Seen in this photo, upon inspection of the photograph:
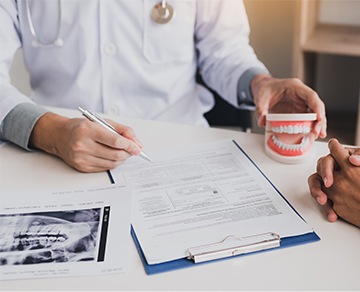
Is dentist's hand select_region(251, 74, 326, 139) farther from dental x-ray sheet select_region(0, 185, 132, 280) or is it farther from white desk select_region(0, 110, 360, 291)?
dental x-ray sheet select_region(0, 185, 132, 280)

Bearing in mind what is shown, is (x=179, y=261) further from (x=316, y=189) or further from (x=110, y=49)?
(x=110, y=49)

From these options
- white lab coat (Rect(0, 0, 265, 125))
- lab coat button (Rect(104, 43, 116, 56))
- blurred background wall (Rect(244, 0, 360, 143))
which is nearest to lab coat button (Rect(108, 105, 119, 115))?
white lab coat (Rect(0, 0, 265, 125))

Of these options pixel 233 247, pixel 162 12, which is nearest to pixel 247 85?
pixel 162 12

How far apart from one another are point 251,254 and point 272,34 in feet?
5.64

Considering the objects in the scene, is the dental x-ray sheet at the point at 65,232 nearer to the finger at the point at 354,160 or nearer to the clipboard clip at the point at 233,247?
the clipboard clip at the point at 233,247

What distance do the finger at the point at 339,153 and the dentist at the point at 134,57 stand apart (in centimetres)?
22

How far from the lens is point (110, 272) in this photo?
2.50 feet

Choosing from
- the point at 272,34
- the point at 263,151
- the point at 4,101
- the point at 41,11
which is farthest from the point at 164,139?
the point at 272,34

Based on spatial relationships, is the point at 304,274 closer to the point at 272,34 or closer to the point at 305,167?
the point at 305,167

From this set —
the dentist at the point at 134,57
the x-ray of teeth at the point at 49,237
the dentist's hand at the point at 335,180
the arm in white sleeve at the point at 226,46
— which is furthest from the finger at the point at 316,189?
the arm in white sleeve at the point at 226,46

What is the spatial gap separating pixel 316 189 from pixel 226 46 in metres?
0.62

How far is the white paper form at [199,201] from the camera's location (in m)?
0.82

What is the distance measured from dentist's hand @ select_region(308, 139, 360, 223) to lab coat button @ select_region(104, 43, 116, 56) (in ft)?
1.97

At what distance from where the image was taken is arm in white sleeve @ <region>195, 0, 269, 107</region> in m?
1.39
